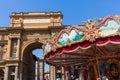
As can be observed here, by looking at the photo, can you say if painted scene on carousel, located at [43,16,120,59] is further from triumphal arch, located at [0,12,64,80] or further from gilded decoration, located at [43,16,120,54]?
triumphal arch, located at [0,12,64,80]

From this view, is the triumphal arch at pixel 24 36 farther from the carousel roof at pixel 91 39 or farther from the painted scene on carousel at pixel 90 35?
the painted scene on carousel at pixel 90 35

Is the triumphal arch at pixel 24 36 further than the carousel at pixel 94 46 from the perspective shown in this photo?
Yes

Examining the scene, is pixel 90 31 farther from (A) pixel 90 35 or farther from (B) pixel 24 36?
(B) pixel 24 36

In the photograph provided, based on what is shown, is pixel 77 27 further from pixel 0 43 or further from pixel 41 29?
pixel 0 43

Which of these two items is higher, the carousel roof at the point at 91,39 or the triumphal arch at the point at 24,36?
the triumphal arch at the point at 24,36

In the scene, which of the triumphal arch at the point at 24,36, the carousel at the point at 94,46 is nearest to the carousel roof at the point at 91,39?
the carousel at the point at 94,46

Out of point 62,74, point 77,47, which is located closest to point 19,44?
point 62,74

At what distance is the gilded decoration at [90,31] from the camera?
14680 millimetres

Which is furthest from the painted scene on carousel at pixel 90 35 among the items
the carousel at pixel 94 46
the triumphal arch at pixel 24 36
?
the triumphal arch at pixel 24 36

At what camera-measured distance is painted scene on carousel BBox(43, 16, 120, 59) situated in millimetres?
14703

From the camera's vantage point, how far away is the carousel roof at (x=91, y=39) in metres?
14.8

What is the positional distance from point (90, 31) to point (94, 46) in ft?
3.54

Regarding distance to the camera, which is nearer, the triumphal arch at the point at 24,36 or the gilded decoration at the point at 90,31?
the gilded decoration at the point at 90,31

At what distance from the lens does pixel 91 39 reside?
15.3 m
